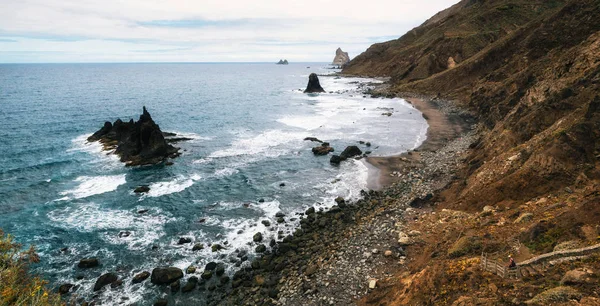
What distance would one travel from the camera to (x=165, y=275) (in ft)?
79.4

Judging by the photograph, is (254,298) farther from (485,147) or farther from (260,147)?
(260,147)

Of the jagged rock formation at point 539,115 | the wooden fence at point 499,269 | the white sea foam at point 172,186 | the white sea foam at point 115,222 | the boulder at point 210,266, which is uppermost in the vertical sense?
the jagged rock formation at point 539,115

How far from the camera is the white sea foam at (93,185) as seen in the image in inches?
1560

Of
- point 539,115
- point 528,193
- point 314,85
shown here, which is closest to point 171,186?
point 528,193

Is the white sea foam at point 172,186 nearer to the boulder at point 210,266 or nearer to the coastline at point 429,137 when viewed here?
the boulder at point 210,266

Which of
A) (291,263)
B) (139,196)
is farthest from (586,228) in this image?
(139,196)

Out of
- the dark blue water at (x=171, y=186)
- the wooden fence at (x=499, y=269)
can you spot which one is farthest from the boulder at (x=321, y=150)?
the wooden fence at (x=499, y=269)

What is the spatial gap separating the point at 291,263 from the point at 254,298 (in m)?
4.36

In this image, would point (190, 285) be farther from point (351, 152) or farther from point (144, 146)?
point (144, 146)

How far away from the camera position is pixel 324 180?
41750mm

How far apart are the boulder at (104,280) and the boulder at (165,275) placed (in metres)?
3.04

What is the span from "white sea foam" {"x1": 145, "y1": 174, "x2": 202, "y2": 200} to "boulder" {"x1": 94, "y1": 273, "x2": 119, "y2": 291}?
581 inches

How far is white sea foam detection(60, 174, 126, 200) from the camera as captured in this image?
39631 mm

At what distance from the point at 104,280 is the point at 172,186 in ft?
59.1
